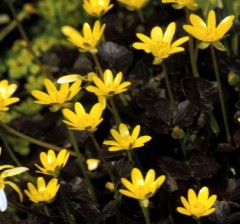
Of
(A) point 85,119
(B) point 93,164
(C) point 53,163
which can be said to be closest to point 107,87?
(A) point 85,119

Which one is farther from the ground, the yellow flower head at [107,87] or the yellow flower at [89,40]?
the yellow flower at [89,40]

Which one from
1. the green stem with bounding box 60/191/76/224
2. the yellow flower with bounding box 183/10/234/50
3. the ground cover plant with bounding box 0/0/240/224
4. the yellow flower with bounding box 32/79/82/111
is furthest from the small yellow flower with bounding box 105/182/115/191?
the yellow flower with bounding box 183/10/234/50

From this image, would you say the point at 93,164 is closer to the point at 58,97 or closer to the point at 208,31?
the point at 58,97

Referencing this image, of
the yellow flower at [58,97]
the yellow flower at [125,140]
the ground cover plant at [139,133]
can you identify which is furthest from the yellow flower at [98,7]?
the yellow flower at [125,140]

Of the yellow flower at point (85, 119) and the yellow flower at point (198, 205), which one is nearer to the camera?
the yellow flower at point (198, 205)

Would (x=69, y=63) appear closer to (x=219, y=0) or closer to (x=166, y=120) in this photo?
(x=219, y=0)

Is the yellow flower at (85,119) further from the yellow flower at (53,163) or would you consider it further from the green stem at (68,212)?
the green stem at (68,212)

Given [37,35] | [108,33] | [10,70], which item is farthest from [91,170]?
[37,35]
